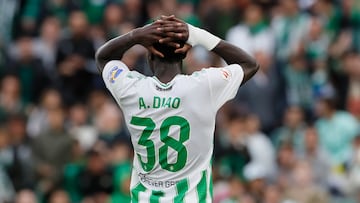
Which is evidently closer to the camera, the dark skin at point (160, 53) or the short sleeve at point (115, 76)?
the dark skin at point (160, 53)

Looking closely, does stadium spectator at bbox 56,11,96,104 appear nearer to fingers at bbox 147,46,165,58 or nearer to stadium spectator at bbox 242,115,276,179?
stadium spectator at bbox 242,115,276,179

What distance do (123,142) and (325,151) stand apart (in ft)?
9.24

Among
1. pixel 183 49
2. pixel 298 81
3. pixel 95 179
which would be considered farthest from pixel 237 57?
pixel 298 81

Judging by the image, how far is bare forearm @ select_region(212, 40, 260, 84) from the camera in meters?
8.15

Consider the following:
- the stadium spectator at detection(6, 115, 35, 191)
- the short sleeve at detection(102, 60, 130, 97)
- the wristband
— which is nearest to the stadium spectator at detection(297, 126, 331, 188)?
the stadium spectator at detection(6, 115, 35, 191)

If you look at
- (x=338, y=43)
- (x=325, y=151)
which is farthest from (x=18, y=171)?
(x=338, y=43)

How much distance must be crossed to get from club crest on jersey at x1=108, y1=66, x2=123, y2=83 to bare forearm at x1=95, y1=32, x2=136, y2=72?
0.11 meters

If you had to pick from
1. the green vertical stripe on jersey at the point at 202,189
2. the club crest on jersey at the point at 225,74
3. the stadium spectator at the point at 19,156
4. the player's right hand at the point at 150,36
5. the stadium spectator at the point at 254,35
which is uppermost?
the player's right hand at the point at 150,36

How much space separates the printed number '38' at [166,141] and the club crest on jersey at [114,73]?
307mm

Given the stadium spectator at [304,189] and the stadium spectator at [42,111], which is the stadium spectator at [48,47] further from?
the stadium spectator at [304,189]

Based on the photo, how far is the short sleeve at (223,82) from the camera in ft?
26.1

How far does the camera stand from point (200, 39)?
799cm

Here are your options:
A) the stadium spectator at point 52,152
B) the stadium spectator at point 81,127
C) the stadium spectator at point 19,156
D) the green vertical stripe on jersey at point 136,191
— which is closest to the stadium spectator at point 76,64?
the stadium spectator at point 81,127

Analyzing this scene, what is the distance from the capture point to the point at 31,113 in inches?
699
